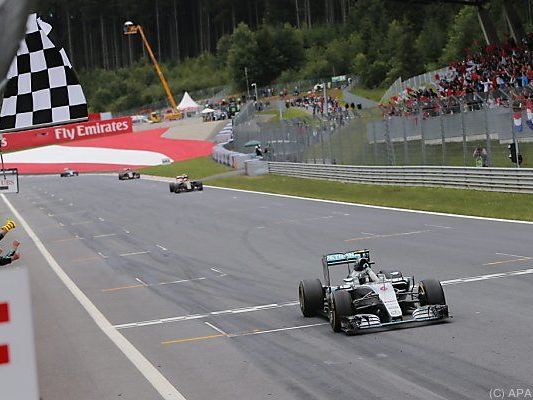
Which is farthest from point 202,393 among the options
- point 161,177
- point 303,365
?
point 161,177

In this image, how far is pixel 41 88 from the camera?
8.98 metres

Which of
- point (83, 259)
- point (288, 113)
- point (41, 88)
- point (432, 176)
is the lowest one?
point (83, 259)

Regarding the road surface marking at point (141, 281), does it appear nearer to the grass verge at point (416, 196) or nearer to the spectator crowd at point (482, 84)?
the grass verge at point (416, 196)

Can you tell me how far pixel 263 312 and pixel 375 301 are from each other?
2243mm

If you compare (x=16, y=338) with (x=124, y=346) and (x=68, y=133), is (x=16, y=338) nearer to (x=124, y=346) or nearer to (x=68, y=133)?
(x=68, y=133)

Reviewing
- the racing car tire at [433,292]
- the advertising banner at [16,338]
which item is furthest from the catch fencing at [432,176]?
the advertising banner at [16,338]

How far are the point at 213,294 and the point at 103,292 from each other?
2.61m

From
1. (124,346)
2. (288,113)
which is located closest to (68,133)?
(124,346)

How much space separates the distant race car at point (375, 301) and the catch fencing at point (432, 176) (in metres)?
14.2

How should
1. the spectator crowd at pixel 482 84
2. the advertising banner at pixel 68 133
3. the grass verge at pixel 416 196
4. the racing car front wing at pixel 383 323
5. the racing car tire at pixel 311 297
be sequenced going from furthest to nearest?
the spectator crowd at pixel 482 84 → the grass verge at pixel 416 196 → the racing car tire at pixel 311 297 → the racing car front wing at pixel 383 323 → the advertising banner at pixel 68 133

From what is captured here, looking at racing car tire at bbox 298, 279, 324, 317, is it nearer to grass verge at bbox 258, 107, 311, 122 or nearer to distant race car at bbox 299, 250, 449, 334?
distant race car at bbox 299, 250, 449, 334

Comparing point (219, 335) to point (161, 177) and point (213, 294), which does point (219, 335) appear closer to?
point (213, 294)

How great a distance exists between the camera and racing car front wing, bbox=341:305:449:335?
401 inches

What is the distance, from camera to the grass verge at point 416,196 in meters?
23.5
